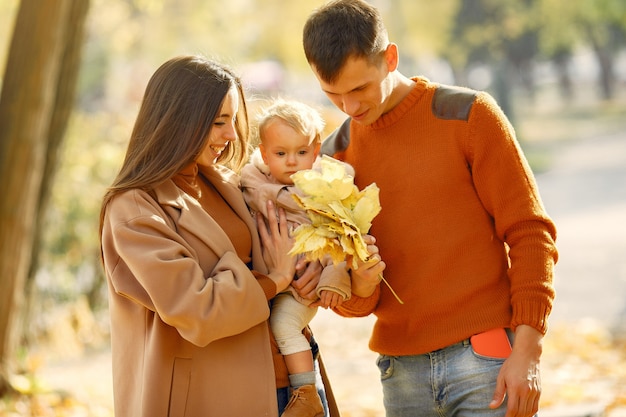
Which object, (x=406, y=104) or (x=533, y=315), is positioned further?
(x=406, y=104)

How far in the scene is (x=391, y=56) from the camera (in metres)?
3.30

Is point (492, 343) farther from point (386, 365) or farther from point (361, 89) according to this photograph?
point (361, 89)

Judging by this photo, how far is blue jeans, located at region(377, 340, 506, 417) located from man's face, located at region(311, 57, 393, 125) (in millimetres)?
873

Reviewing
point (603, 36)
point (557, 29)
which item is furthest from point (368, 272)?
point (603, 36)

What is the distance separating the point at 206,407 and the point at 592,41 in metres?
31.8

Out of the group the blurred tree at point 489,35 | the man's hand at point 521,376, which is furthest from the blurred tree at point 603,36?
the man's hand at point 521,376

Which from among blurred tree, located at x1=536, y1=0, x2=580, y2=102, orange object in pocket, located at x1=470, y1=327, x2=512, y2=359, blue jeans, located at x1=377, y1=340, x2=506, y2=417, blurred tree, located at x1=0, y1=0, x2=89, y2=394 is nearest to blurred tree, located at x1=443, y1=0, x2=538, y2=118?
blurred tree, located at x1=536, y1=0, x2=580, y2=102

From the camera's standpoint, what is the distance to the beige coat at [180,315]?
295 cm

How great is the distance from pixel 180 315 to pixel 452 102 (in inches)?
47.7

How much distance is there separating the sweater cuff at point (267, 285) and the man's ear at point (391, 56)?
0.85 meters

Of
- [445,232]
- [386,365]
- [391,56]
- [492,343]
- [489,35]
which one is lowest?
[386,365]

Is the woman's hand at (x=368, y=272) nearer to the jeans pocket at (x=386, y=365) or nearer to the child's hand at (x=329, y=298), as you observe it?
the child's hand at (x=329, y=298)

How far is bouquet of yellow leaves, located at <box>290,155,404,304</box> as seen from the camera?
2945 millimetres

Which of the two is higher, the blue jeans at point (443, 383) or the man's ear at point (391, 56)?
the man's ear at point (391, 56)
